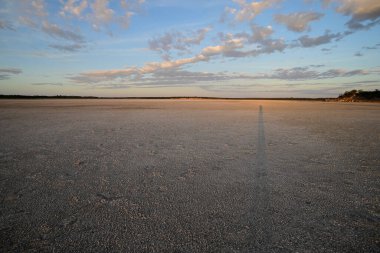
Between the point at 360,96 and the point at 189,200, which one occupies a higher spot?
the point at 360,96

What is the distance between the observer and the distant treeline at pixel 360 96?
45.5 m

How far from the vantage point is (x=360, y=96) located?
48.1 meters

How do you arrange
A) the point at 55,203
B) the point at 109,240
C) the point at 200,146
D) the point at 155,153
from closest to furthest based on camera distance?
the point at 109,240
the point at 55,203
the point at 155,153
the point at 200,146

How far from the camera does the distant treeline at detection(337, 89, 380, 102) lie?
45513 millimetres

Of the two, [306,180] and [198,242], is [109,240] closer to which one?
[198,242]

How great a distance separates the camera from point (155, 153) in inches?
183

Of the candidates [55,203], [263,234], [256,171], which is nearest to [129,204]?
[55,203]

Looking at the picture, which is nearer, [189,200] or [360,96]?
[189,200]

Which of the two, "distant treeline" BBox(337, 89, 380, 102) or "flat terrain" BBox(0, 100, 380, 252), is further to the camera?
"distant treeline" BBox(337, 89, 380, 102)

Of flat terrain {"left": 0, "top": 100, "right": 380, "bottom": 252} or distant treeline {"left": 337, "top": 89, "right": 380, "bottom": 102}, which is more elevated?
distant treeline {"left": 337, "top": 89, "right": 380, "bottom": 102}

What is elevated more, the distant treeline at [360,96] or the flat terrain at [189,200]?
the distant treeline at [360,96]

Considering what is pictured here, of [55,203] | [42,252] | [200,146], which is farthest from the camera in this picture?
[200,146]

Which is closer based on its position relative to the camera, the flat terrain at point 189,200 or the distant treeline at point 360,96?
the flat terrain at point 189,200

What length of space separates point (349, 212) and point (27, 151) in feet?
17.9
